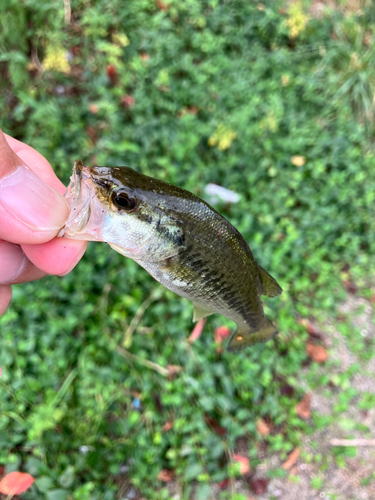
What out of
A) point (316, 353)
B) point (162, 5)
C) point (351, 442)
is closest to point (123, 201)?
point (316, 353)

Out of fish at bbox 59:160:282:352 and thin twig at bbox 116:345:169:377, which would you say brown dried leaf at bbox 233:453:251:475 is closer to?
thin twig at bbox 116:345:169:377

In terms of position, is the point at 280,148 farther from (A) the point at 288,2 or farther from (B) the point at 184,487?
(B) the point at 184,487

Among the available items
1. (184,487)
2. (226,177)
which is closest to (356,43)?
(226,177)

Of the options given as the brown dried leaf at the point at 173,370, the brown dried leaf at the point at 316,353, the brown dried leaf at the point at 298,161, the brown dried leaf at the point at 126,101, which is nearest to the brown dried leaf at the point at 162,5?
the brown dried leaf at the point at 126,101

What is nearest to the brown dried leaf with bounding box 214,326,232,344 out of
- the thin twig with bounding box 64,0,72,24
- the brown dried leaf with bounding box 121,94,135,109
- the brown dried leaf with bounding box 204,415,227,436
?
the brown dried leaf with bounding box 204,415,227,436

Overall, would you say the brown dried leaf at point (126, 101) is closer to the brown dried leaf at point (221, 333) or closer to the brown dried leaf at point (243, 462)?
the brown dried leaf at point (221, 333)
